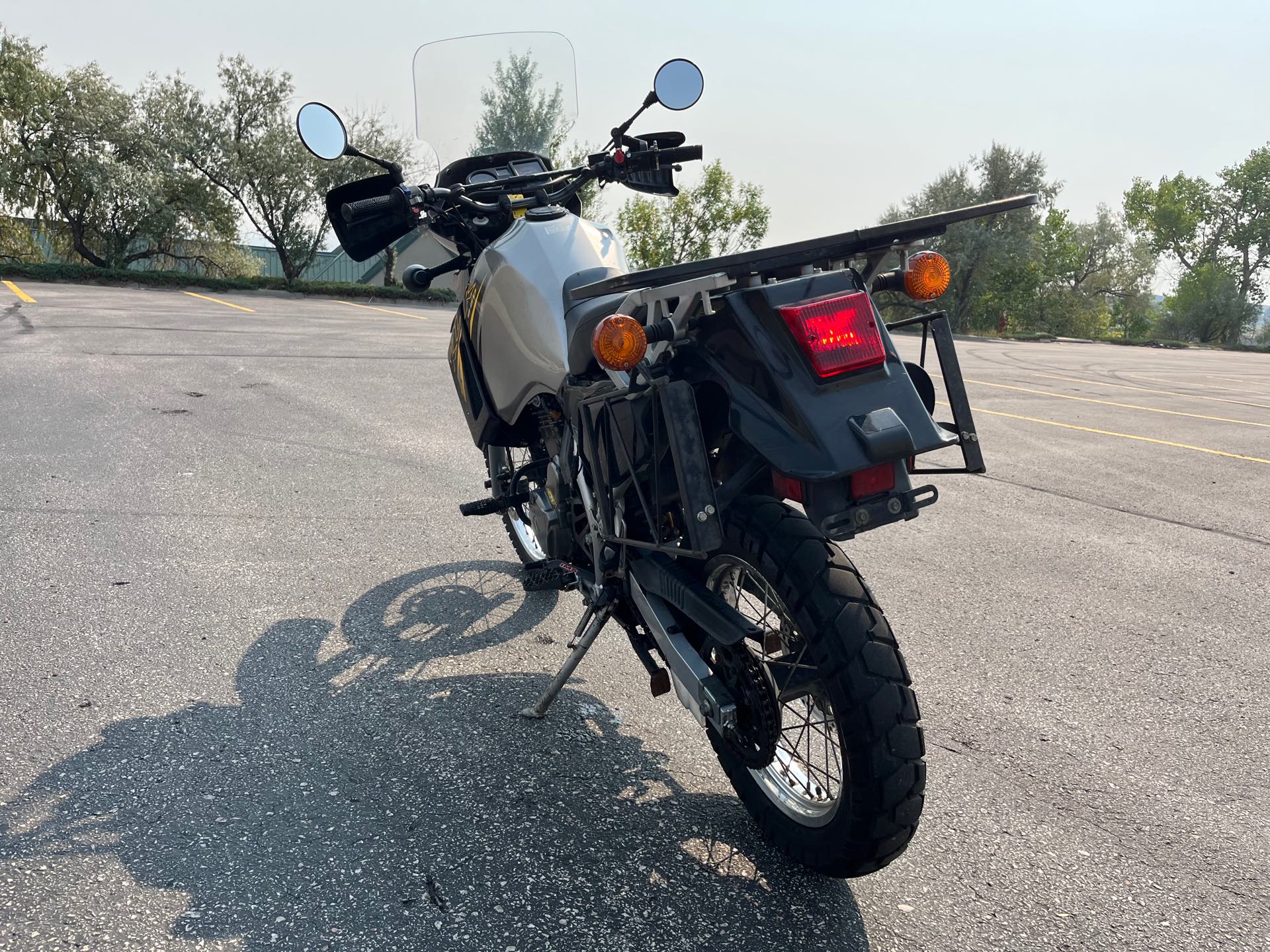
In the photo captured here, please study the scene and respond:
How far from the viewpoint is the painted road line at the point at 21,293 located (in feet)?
58.5

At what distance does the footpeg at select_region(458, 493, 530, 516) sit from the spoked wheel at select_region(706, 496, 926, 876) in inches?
66.1

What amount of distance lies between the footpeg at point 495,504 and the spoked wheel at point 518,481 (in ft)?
0.08

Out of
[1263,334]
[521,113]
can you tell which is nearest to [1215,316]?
[1263,334]

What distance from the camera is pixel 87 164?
119 feet

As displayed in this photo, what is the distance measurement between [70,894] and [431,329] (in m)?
15.6

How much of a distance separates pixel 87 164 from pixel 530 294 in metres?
40.2

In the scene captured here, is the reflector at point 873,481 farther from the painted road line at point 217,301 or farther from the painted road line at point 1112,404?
the painted road line at point 217,301

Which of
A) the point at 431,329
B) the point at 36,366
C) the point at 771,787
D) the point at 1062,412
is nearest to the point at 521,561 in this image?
the point at 771,787

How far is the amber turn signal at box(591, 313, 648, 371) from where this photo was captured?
226 centimetres

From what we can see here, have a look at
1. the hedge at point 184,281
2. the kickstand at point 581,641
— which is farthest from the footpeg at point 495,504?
the hedge at point 184,281

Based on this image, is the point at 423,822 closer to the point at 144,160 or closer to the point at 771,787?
the point at 771,787

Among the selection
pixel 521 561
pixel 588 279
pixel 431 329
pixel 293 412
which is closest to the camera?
pixel 588 279

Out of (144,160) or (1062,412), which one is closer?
(1062,412)

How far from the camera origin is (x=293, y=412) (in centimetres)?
816
